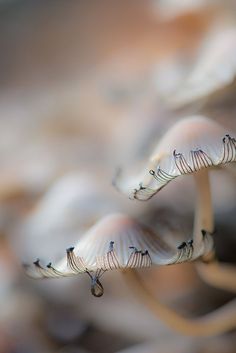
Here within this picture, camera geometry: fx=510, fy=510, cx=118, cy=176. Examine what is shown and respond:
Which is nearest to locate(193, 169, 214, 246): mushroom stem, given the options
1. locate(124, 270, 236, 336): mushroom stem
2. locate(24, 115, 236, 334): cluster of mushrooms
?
locate(24, 115, 236, 334): cluster of mushrooms

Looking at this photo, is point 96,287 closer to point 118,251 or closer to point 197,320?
point 118,251

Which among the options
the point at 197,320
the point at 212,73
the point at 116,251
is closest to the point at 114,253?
the point at 116,251

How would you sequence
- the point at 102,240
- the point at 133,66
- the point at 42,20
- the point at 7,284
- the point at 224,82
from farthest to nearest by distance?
the point at 42,20 → the point at 133,66 → the point at 7,284 → the point at 224,82 → the point at 102,240

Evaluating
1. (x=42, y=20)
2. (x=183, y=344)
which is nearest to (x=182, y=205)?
(x=183, y=344)

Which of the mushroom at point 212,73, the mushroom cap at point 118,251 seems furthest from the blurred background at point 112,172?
the mushroom cap at point 118,251

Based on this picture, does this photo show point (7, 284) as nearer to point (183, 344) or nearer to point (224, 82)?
point (183, 344)

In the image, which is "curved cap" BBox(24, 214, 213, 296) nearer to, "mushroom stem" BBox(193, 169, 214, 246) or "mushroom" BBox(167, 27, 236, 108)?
"mushroom stem" BBox(193, 169, 214, 246)

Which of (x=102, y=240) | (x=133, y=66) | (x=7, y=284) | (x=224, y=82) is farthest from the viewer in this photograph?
(x=133, y=66)
